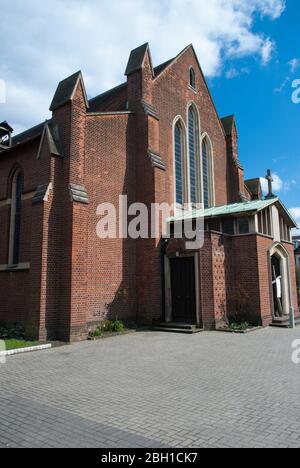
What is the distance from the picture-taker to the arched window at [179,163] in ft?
63.0

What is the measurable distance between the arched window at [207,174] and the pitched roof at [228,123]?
10.0 ft

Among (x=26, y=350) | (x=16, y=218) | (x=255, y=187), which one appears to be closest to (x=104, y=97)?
(x=16, y=218)

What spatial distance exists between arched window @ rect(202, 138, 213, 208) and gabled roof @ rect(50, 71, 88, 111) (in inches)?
392

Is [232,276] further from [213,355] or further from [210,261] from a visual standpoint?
[213,355]

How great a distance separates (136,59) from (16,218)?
31.2 feet

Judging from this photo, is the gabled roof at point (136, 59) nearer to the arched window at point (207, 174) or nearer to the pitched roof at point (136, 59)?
the pitched roof at point (136, 59)

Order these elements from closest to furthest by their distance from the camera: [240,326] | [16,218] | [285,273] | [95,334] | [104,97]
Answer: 1. [95,334]
2. [240,326]
3. [16,218]
4. [285,273]
5. [104,97]

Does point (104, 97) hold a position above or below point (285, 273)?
above

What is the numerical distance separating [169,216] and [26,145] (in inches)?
280

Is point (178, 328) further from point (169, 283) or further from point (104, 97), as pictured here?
point (104, 97)

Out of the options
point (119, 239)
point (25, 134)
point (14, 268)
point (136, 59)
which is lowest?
point (14, 268)

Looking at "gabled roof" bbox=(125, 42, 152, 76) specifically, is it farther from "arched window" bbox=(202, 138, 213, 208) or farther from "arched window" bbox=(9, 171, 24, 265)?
"arched window" bbox=(9, 171, 24, 265)

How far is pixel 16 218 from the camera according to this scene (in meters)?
15.9

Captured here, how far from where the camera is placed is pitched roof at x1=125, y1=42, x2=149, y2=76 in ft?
56.6
